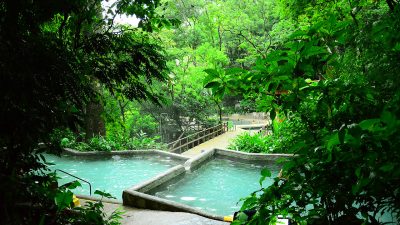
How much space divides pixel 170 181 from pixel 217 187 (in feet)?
5.01

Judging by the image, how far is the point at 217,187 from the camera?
9742mm

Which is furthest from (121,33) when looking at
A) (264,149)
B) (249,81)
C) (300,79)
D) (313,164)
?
(264,149)

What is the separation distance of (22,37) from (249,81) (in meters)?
1.30

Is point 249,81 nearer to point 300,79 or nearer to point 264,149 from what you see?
point 300,79

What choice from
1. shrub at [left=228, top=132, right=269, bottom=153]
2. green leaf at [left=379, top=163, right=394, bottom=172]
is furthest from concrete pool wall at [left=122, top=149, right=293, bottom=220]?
green leaf at [left=379, top=163, right=394, bottom=172]

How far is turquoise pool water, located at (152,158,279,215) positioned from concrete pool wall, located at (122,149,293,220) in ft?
0.74

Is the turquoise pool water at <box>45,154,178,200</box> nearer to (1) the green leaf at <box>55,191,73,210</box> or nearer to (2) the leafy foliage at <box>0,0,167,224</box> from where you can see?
(2) the leafy foliage at <box>0,0,167,224</box>

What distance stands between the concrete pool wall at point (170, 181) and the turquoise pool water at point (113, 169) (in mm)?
1610

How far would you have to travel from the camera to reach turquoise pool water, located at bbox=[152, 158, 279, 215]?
330 inches

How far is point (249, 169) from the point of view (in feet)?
37.3

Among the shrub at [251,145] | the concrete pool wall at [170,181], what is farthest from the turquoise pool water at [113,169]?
the shrub at [251,145]

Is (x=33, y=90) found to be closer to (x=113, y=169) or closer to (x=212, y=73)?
(x=212, y=73)

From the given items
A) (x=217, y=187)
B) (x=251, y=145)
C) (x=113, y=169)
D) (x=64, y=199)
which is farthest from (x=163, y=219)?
(x=251, y=145)

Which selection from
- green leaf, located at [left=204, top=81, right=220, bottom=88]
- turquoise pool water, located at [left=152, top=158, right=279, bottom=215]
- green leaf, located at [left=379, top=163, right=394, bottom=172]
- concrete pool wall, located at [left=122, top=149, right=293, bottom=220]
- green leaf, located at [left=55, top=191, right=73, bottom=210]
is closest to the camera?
green leaf, located at [left=379, top=163, right=394, bottom=172]
